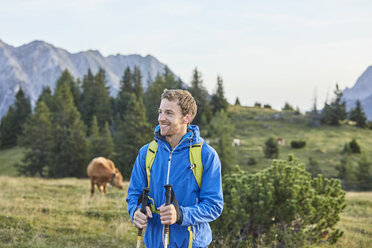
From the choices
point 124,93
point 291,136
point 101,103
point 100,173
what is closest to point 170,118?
point 100,173

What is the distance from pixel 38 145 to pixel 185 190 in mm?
54242

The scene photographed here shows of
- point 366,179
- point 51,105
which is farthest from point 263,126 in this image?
point 51,105

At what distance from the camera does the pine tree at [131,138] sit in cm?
4659

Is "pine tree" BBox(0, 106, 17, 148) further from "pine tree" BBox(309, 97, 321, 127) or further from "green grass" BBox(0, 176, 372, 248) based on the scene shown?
"green grass" BBox(0, 176, 372, 248)

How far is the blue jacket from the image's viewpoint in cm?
319

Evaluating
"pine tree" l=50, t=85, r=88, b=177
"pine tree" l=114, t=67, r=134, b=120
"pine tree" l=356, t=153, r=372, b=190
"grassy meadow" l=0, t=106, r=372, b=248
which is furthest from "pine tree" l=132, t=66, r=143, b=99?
"grassy meadow" l=0, t=106, r=372, b=248

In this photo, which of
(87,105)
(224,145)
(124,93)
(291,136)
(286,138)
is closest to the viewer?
(224,145)

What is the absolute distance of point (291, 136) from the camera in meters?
57.0

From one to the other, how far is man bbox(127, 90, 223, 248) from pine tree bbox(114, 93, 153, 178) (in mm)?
42586

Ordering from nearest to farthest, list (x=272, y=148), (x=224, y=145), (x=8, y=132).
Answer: (x=272, y=148)
(x=224, y=145)
(x=8, y=132)

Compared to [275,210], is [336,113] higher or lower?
higher

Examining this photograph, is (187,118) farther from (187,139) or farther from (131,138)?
(131,138)

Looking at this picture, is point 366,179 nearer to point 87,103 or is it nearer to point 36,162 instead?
point 36,162

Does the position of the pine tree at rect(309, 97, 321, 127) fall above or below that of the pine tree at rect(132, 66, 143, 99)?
below
